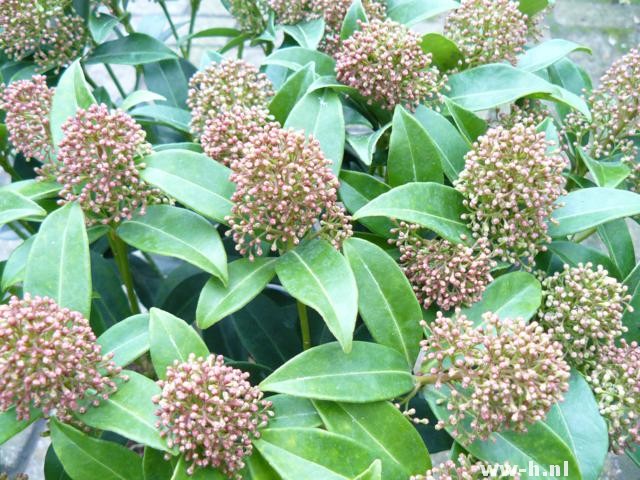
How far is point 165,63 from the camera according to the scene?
190 cm

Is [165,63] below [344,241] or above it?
above

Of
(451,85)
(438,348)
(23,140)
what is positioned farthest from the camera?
(451,85)

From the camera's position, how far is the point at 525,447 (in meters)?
1.08

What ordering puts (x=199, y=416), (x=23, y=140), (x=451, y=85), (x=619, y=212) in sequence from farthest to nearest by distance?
(x=451, y=85), (x=23, y=140), (x=619, y=212), (x=199, y=416)

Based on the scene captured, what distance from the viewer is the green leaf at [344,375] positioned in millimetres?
1042

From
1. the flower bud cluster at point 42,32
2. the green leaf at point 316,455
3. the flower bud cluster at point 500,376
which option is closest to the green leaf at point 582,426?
the flower bud cluster at point 500,376

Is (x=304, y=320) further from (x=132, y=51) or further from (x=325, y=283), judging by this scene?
(x=132, y=51)

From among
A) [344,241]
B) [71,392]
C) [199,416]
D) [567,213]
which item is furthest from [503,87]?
[71,392]

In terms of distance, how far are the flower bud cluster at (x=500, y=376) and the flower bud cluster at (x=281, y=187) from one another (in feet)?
0.96

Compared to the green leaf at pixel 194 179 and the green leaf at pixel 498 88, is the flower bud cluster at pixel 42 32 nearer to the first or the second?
the green leaf at pixel 194 179

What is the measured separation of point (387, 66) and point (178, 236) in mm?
539

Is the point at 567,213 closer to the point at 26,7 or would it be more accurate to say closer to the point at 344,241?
the point at 344,241

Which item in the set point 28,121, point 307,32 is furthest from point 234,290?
point 307,32

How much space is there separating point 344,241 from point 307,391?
0.27 metres
